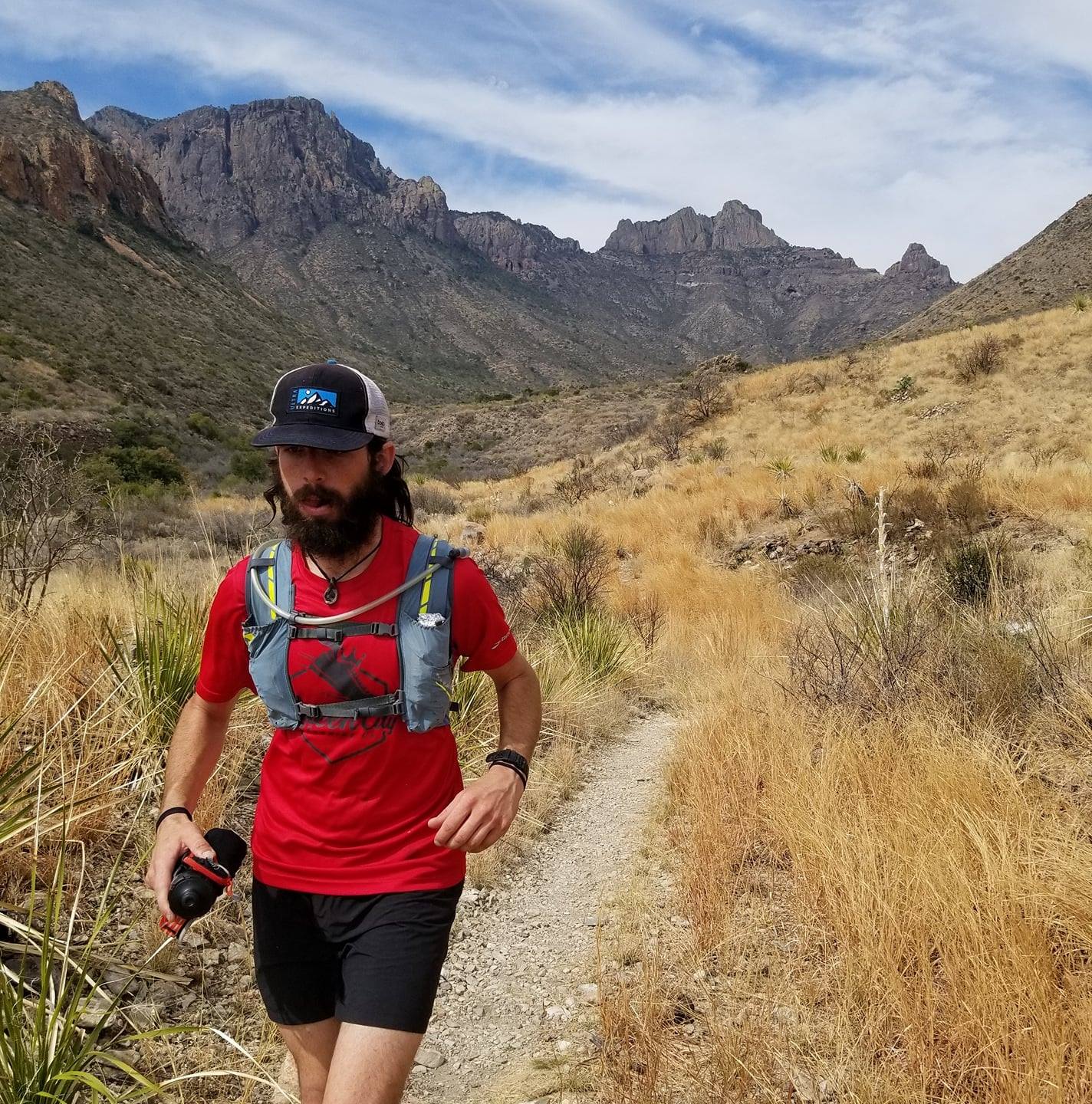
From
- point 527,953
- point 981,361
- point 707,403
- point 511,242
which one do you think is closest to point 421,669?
point 527,953

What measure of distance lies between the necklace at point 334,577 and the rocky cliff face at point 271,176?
5018 inches

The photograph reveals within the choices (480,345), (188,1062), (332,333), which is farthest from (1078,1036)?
(480,345)

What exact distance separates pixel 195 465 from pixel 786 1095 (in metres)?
29.1

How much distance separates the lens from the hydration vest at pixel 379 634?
166 cm

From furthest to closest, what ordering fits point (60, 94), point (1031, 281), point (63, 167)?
1. point (60, 94)
2. point (63, 167)
3. point (1031, 281)

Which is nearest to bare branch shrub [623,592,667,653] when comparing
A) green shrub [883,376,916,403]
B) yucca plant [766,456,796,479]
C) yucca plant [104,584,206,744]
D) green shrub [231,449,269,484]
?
yucca plant [104,584,206,744]

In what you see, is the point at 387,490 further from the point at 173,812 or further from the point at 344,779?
the point at 173,812

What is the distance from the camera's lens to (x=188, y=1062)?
2.34m

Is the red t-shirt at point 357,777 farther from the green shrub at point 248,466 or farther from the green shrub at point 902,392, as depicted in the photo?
the green shrub at point 248,466

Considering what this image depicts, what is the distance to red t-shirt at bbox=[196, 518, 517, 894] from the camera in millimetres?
1660

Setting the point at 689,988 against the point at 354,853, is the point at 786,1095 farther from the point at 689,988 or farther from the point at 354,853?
the point at 354,853

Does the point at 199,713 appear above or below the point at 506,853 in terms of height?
above

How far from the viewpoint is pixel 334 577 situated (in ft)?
5.86

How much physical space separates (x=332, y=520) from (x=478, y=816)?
75 centimetres
